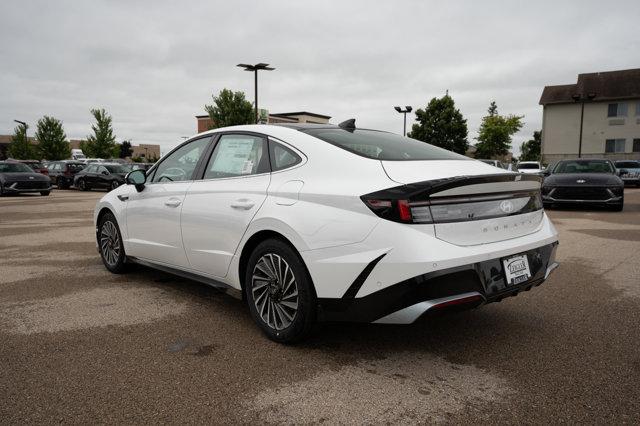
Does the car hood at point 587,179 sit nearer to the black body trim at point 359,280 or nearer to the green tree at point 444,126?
the black body trim at point 359,280

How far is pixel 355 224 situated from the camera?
2971 mm

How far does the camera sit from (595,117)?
48.5 m

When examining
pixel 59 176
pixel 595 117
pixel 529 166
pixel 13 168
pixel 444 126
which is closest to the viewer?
pixel 13 168

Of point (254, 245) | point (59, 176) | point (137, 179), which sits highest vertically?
point (137, 179)

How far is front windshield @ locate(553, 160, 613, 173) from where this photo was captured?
13.8 meters

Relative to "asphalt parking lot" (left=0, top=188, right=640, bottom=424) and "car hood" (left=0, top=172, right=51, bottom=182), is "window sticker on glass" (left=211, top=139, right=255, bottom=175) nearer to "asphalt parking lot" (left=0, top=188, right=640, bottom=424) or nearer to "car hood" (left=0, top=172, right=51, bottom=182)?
"asphalt parking lot" (left=0, top=188, right=640, bottom=424)

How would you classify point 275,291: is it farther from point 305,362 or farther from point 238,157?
point 238,157

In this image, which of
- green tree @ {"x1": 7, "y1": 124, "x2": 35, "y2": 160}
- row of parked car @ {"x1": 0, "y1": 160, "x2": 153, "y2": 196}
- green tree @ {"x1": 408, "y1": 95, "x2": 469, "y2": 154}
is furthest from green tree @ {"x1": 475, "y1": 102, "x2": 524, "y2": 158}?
green tree @ {"x1": 7, "y1": 124, "x2": 35, "y2": 160}

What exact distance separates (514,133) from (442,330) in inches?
2375

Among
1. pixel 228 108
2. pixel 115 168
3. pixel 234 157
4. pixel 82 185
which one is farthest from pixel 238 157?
pixel 228 108

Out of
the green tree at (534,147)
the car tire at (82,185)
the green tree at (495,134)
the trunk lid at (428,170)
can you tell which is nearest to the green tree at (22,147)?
the car tire at (82,185)

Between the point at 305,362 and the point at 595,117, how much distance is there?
53681 millimetres

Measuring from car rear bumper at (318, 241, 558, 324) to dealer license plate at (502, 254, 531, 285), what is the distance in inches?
1.8

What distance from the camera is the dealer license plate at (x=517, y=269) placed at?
10.3 ft
